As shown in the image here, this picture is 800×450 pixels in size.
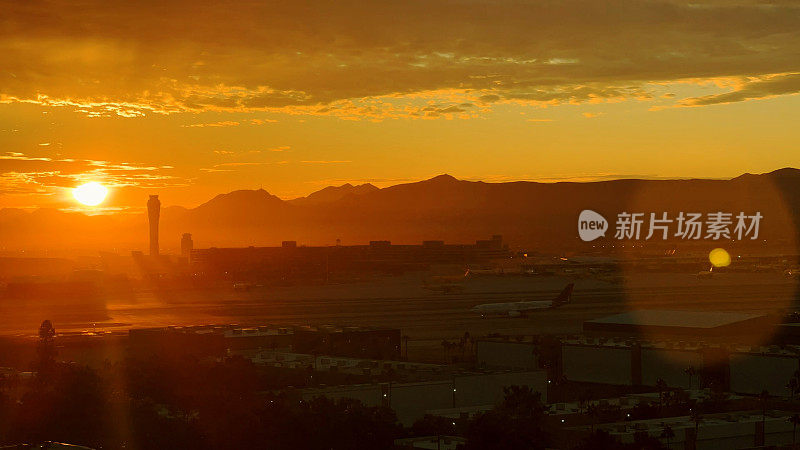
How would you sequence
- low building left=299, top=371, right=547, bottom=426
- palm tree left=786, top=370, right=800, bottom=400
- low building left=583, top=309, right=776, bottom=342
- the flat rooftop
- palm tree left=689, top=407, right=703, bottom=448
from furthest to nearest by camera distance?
the flat rooftop < low building left=583, top=309, right=776, bottom=342 < palm tree left=786, top=370, right=800, bottom=400 < low building left=299, top=371, right=547, bottom=426 < palm tree left=689, top=407, right=703, bottom=448

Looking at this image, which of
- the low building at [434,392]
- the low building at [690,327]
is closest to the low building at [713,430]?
the low building at [434,392]

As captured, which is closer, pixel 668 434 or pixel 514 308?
pixel 668 434

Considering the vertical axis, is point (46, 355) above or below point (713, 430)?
above

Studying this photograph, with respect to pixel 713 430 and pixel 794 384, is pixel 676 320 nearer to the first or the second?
pixel 794 384

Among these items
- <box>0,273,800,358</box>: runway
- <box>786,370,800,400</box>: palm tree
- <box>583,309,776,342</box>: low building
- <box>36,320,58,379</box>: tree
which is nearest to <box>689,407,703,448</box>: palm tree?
<box>786,370,800,400</box>: palm tree

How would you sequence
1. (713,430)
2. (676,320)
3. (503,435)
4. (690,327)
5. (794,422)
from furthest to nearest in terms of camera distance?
(676,320)
(690,327)
(794,422)
(713,430)
(503,435)

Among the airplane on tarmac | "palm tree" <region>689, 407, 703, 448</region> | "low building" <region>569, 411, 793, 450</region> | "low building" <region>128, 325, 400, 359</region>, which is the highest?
the airplane on tarmac

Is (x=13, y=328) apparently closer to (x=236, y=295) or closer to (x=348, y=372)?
(x=348, y=372)

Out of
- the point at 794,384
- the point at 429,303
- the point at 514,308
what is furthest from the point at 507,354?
the point at 429,303

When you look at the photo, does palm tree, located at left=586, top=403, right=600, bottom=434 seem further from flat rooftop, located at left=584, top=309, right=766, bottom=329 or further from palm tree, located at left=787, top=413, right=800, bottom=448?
flat rooftop, located at left=584, top=309, right=766, bottom=329

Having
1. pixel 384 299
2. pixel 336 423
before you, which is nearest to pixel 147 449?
pixel 336 423

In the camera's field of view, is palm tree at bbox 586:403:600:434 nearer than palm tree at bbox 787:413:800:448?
No

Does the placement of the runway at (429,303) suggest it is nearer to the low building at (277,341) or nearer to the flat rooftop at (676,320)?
the low building at (277,341)
